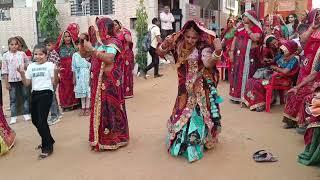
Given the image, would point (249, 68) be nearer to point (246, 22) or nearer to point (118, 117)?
point (246, 22)

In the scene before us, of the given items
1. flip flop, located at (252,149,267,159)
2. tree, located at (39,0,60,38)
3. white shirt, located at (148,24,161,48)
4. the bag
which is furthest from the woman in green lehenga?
tree, located at (39,0,60,38)

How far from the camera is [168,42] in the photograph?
4.99m

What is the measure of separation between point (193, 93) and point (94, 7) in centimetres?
1023

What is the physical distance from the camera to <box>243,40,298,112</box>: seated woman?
7090mm

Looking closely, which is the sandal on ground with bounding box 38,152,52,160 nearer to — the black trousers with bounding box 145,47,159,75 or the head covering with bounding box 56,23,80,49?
the head covering with bounding box 56,23,80,49

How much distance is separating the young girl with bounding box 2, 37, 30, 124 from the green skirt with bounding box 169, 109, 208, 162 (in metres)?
3.38

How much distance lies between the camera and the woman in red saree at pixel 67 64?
26.3 feet

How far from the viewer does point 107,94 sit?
5.26 m

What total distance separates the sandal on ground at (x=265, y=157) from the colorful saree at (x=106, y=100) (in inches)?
71.3

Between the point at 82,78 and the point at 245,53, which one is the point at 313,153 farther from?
the point at 82,78

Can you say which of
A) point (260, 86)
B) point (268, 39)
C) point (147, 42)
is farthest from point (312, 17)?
point (147, 42)

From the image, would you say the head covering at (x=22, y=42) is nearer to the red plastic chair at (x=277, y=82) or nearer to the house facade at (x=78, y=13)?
the red plastic chair at (x=277, y=82)

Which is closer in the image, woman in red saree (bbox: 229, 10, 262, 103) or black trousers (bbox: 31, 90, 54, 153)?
black trousers (bbox: 31, 90, 54, 153)

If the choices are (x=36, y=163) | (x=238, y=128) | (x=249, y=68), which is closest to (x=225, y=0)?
(x=249, y=68)
